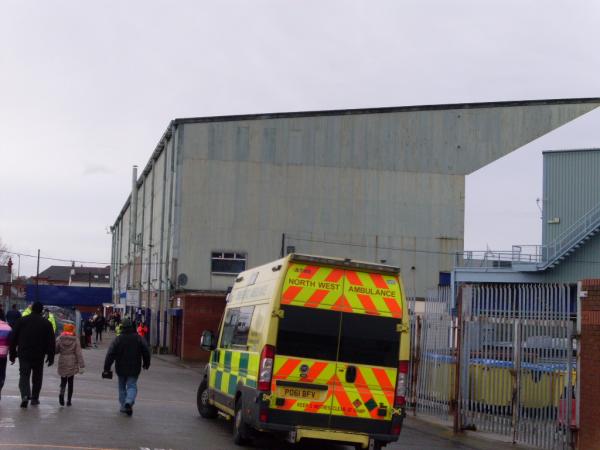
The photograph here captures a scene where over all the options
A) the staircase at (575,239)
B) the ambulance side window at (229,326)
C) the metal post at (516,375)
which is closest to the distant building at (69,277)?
the staircase at (575,239)

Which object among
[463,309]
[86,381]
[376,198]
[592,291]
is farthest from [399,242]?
[592,291]

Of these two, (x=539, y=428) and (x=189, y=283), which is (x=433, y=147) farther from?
(x=539, y=428)

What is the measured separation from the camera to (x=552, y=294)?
48.7 feet

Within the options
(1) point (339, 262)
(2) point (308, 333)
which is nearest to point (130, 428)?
(2) point (308, 333)

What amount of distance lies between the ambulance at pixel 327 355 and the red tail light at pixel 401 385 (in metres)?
0.01

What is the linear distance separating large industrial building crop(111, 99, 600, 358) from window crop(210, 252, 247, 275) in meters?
0.05

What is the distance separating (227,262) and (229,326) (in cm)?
3014

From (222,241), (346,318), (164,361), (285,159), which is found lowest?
(164,361)

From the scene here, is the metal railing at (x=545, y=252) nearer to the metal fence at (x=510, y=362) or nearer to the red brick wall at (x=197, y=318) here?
the red brick wall at (x=197, y=318)

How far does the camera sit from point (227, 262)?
149 feet

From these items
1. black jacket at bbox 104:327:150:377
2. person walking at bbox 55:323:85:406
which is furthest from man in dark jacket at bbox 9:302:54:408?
black jacket at bbox 104:327:150:377

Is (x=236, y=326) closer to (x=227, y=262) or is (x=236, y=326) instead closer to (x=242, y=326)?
(x=242, y=326)

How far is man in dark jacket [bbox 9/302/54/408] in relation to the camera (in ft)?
52.3

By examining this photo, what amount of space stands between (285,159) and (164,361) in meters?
11.2
